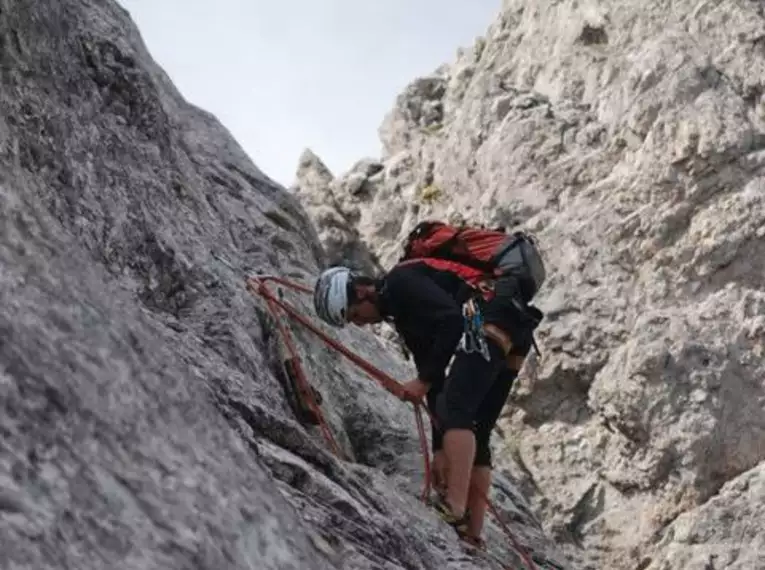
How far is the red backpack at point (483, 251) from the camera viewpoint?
307 inches

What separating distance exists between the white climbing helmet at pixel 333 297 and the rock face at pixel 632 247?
8.83m

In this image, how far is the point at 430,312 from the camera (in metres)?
7.52

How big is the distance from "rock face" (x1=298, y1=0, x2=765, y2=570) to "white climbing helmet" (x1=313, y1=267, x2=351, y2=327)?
883 centimetres

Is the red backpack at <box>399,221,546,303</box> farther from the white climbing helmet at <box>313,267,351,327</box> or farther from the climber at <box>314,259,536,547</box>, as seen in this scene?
the white climbing helmet at <box>313,267,351,327</box>

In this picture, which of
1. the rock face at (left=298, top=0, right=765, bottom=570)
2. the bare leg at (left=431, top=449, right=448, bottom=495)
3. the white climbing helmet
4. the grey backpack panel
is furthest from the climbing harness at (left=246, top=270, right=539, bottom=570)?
the rock face at (left=298, top=0, right=765, bottom=570)

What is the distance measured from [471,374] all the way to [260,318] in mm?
1957

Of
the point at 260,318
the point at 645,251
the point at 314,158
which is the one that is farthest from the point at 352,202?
the point at 260,318

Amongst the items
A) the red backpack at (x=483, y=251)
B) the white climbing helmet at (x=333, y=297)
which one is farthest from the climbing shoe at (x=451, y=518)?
the red backpack at (x=483, y=251)

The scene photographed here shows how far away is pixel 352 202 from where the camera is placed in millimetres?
26844

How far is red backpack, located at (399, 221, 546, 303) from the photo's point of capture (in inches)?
307

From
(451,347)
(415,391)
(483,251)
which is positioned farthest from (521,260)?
(415,391)

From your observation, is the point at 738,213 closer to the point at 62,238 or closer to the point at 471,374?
the point at 471,374

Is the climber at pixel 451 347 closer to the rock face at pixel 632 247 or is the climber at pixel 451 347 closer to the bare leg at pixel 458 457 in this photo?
the bare leg at pixel 458 457

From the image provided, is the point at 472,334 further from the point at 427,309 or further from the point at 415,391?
the point at 415,391
